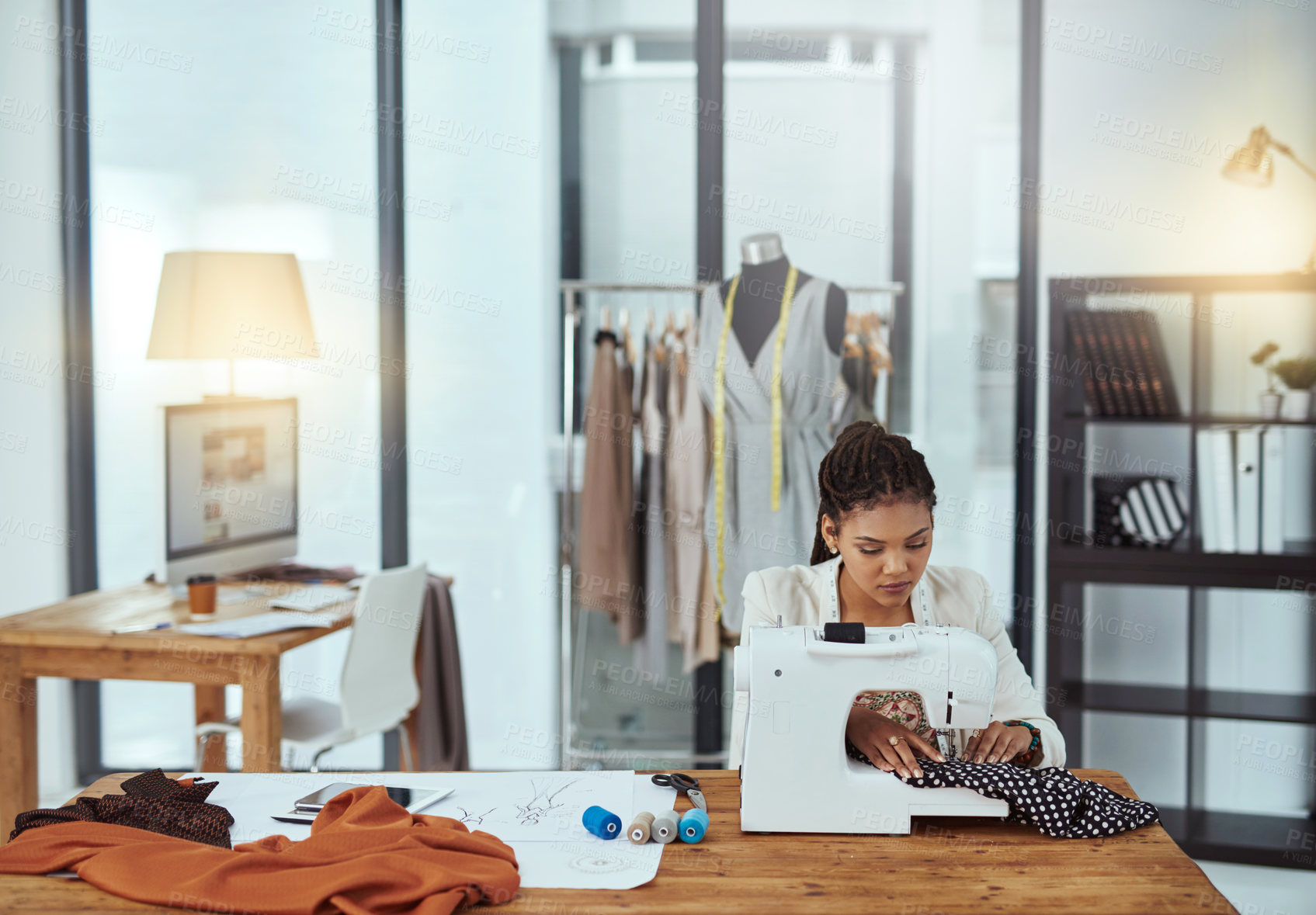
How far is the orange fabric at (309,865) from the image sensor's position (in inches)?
46.3

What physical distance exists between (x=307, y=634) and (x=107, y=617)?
0.62 metres

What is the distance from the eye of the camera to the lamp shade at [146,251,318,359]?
10.5 ft

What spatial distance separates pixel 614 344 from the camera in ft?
10.3

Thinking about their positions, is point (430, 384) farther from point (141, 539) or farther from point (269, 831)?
point (269, 831)

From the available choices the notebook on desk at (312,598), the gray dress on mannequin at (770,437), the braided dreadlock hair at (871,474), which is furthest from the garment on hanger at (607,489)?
the braided dreadlock hair at (871,474)

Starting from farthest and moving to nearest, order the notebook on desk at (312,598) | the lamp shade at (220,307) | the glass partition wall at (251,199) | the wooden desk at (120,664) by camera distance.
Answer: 1. the glass partition wall at (251,199)
2. the lamp shade at (220,307)
3. the notebook on desk at (312,598)
4. the wooden desk at (120,664)

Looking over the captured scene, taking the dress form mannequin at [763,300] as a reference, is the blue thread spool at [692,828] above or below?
below

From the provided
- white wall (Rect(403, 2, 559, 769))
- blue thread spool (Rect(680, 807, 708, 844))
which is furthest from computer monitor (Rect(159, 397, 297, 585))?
blue thread spool (Rect(680, 807, 708, 844))

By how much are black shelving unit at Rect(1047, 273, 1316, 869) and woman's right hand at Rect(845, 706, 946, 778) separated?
5.67 ft

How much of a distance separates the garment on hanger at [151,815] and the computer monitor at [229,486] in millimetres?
1577

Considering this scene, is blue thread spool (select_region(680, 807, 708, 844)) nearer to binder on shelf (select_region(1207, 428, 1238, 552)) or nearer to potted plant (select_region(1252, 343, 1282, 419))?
binder on shelf (select_region(1207, 428, 1238, 552))

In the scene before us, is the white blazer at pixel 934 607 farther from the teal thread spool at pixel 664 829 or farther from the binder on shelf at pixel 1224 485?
the binder on shelf at pixel 1224 485

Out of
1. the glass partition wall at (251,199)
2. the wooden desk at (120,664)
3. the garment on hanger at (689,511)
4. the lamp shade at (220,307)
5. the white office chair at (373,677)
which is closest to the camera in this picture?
the wooden desk at (120,664)

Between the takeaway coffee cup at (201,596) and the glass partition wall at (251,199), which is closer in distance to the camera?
the takeaway coffee cup at (201,596)
